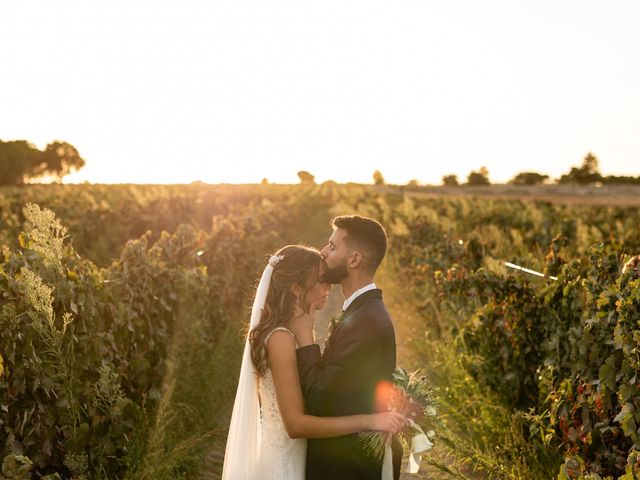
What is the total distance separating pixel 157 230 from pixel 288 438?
1865 centimetres

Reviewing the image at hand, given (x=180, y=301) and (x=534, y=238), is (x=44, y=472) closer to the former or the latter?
(x=180, y=301)

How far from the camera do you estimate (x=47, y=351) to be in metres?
4.05

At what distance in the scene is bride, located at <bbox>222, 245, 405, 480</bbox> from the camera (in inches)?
130

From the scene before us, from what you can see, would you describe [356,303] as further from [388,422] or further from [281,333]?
[388,422]

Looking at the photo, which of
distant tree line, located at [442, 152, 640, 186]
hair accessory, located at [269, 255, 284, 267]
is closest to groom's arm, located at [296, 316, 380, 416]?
hair accessory, located at [269, 255, 284, 267]

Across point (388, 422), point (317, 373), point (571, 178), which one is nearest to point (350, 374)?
point (317, 373)

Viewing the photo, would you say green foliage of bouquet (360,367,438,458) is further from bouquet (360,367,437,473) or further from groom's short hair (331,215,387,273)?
groom's short hair (331,215,387,273)

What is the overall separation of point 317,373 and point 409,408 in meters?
0.43

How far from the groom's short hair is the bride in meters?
0.18

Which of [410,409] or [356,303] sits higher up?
[356,303]

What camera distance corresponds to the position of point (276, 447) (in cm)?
361

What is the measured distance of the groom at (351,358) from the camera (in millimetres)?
3303

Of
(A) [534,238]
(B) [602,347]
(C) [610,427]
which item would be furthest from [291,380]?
(A) [534,238]

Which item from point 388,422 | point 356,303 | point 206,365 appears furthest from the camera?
point 206,365
